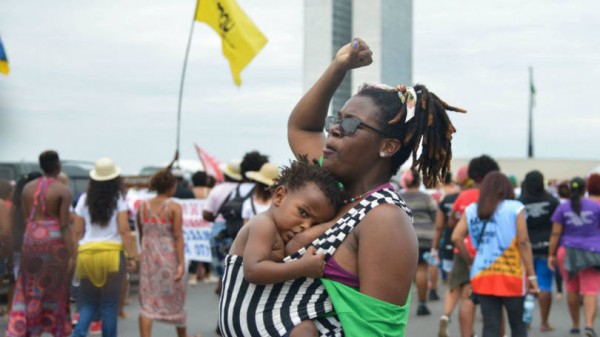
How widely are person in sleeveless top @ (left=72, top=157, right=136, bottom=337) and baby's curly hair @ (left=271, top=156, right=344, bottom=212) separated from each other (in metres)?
5.40

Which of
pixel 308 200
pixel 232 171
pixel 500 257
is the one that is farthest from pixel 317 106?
pixel 232 171

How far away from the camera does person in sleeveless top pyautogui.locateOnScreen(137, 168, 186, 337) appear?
820 centimetres

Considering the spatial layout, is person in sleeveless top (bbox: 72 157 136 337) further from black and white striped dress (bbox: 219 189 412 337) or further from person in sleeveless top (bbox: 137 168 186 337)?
black and white striped dress (bbox: 219 189 412 337)

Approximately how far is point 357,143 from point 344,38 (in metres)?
61.9

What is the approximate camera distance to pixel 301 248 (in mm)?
2656

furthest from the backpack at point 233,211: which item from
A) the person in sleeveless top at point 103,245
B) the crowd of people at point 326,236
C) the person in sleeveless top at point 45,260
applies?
the person in sleeveless top at point 45,260

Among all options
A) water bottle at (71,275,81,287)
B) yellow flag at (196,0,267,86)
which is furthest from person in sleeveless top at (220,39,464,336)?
yellow flag at (196,0,267,86)

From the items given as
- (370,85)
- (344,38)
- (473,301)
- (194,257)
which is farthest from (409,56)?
(370,85)

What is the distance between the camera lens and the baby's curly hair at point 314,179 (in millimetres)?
2713

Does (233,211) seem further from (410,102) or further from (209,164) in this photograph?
(209,164)

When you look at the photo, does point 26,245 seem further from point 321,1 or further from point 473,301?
point 321,1

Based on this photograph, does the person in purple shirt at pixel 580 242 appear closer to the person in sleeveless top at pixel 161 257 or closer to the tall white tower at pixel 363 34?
the person in sleeveless top at pixel 161 257

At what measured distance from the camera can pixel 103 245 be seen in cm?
797

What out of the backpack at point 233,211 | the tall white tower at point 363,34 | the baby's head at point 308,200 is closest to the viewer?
the baby's head at point 308,200
